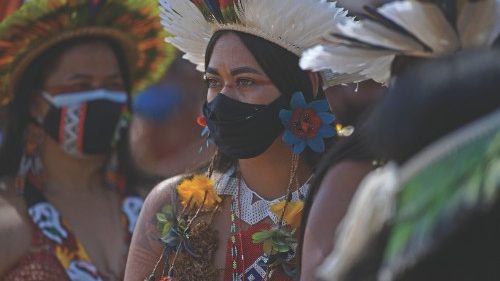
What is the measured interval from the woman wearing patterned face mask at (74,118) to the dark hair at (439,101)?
128 inches

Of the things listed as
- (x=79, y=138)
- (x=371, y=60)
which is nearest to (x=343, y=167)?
(x=371, y=60)

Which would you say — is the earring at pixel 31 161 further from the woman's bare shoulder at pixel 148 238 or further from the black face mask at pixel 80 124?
the woman's bare shoulder at pixel 148 238

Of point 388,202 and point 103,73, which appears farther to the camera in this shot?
point 103,73

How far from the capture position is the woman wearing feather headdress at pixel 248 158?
3.60 metres

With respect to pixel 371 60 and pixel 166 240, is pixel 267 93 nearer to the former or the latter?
pixel 166 240

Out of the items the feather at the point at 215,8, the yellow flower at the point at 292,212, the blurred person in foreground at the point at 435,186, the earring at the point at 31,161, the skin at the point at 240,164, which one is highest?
the blurred person in foreground at the point at 435,186

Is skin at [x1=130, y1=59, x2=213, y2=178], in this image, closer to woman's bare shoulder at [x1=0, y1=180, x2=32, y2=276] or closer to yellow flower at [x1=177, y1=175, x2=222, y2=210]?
woman's bare shoulder at [x1=0, y1=180, x2=32, y2=276]

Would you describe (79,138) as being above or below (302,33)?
below

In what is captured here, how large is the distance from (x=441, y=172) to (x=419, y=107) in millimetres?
120

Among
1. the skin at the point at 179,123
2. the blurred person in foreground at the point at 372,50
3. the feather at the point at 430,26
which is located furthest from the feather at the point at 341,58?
the skin at the point at 179,123

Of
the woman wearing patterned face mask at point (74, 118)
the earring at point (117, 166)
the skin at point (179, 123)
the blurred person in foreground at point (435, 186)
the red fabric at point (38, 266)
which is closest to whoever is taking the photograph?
the blurred person in foreground at point (435, 186)

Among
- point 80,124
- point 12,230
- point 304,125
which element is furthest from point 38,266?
point 304,125

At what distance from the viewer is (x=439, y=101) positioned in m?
1.88

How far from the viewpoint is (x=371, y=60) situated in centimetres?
251
